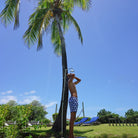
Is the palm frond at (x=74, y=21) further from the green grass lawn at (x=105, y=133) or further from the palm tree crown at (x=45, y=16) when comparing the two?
the green grass lawn at (x=105, y=133)

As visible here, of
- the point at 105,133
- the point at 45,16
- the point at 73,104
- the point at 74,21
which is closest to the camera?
the point at 73,104

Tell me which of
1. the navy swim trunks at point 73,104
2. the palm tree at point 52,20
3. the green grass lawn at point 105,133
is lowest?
the green grass lawn at point 105,133

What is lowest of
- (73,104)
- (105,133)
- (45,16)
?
(105,133)

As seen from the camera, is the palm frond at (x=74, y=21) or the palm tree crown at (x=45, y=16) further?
the palm frond at (x=74, y=21)

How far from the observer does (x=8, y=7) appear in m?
8.75

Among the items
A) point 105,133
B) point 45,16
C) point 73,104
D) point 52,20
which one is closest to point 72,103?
point 73,104

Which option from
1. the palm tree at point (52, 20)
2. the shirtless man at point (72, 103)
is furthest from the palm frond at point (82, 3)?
the shirtless man at point (72, 103)

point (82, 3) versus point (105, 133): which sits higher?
point (82, 3)

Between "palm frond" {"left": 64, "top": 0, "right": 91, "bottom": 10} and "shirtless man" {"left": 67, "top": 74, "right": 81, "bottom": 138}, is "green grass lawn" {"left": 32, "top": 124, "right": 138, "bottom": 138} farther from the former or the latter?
"palm frond" {"left": 64, "top": 0, "right": 91, "bottom": 10}

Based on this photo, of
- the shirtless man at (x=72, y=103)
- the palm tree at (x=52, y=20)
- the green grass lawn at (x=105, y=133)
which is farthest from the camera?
the palm tree at (x=52, y=20)

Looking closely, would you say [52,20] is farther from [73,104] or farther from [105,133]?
[105,133]

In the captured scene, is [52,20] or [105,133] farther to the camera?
[52,20]

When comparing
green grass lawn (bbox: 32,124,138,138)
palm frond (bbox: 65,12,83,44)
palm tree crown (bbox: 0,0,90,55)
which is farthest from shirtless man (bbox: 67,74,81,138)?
palm frond (bbox: 65,12,83,44)

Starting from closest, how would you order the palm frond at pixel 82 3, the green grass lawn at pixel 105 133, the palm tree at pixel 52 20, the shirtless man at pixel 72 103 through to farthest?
1. the shirtless man at pixel 72 103
2. the green grass lawn at pixel 105 133
3. the palm tree at pixel 52 20
4. the palm frond at pixel 82 3
